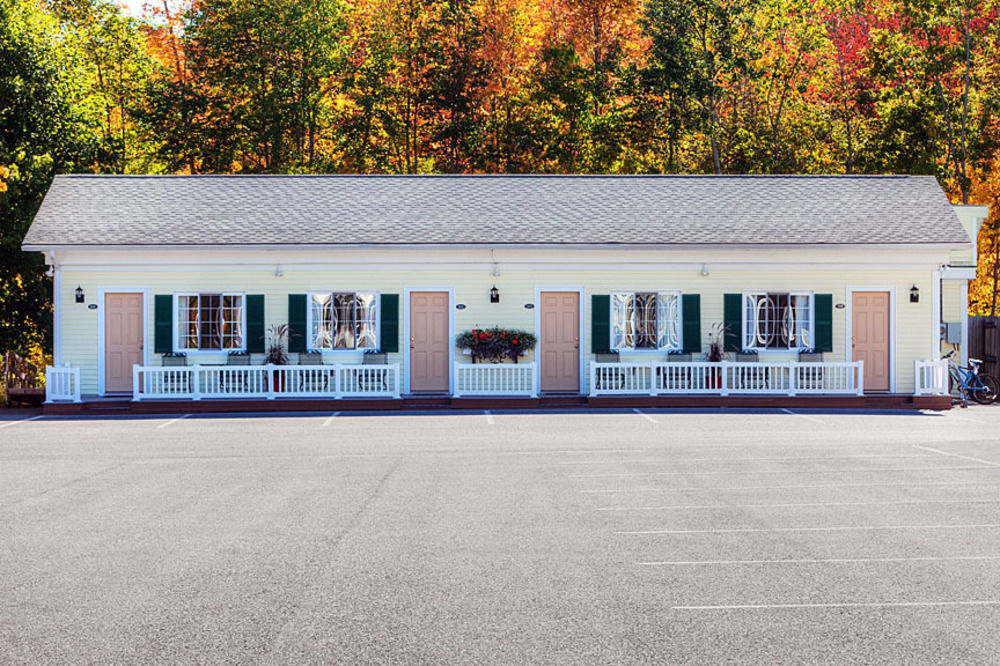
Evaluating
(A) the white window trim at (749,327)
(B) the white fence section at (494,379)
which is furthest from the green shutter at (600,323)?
(A) the white window trim at (749,327)

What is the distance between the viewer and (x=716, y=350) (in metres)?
22.5

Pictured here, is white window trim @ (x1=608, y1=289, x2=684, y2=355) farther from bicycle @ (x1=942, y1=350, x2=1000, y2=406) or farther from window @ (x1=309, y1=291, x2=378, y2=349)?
bicycle @ (x1=942, y1=350, x2=1000, y2=406)

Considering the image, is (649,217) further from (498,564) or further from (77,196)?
(498,564)

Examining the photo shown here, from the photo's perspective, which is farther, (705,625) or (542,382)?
(542,382)

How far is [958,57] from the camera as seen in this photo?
104 ft

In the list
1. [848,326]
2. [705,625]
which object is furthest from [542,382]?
[705,625]

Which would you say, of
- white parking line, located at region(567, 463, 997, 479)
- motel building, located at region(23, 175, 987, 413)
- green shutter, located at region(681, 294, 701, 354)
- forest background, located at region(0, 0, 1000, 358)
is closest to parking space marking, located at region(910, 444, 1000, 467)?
white parking line, located at region(567, 463, 997, 479)

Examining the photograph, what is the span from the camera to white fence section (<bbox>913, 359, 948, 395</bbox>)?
21781 mm

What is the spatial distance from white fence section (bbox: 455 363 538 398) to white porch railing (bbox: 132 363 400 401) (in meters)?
1.28

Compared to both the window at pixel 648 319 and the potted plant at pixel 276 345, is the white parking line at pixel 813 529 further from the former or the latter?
the potted plant at pixel 276 345

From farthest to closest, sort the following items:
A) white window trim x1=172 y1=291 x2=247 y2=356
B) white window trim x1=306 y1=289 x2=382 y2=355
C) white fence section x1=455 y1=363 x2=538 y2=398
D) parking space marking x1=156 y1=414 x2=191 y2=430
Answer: white window trim x1=306 y1=289 x2=382 y2=355
white window trim x1=172 y1=291 x2=247 y2=356
white fence section x1=455 y1=363 x2=538 y2=398
parking space marking x1=156 y1=414 x2=191 y2=430

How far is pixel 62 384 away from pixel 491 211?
31.2ft

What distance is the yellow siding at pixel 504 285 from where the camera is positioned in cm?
2228

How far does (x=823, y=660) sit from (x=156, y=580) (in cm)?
411
